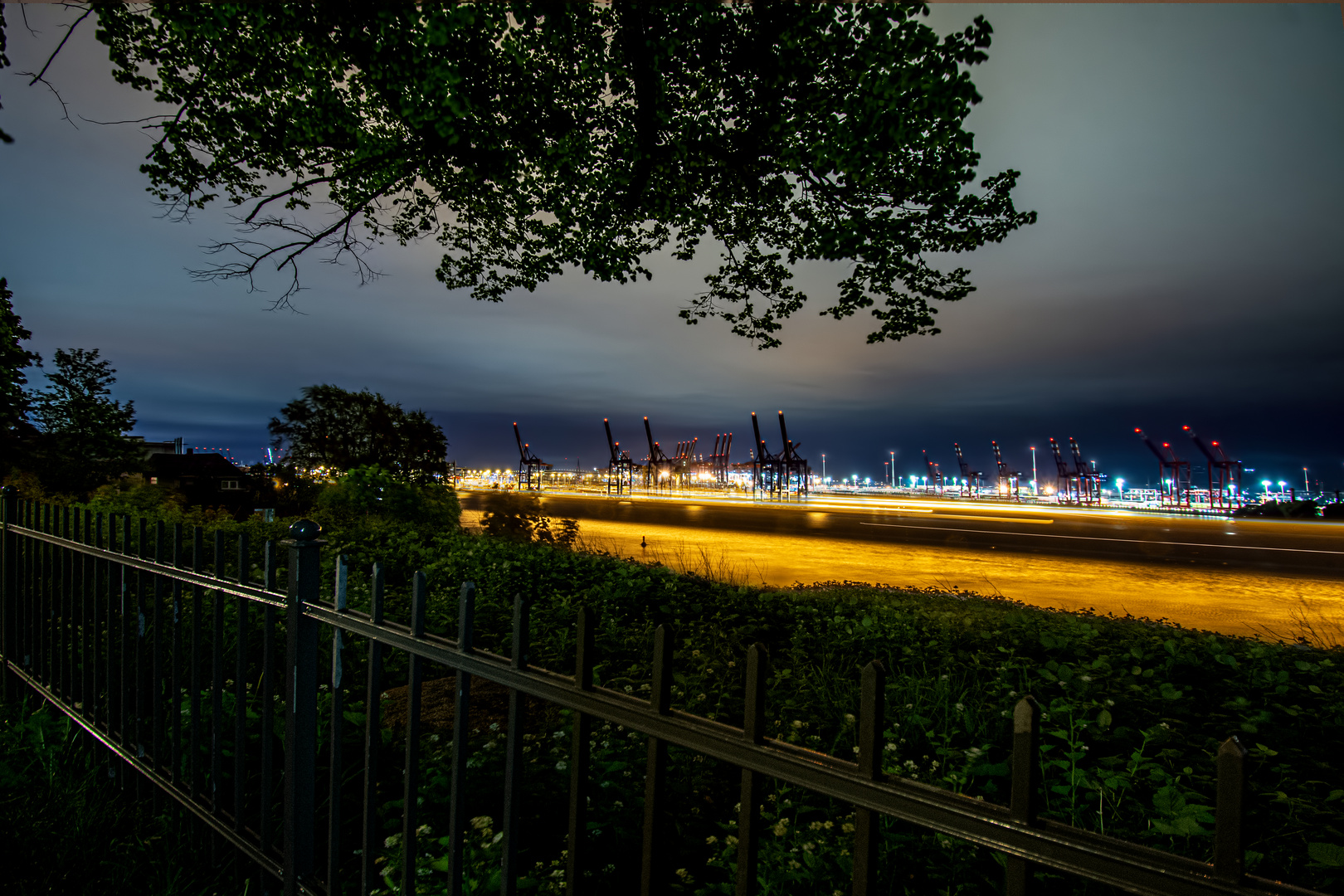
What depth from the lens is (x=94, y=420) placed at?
57.7ft

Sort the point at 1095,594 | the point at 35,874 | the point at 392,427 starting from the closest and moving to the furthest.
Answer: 1. the point at 35,874
2. the point at 1095,594
3. the point at 392,427

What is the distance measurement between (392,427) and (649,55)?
12.8 meters

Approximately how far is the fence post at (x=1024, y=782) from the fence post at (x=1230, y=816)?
0.23 meters

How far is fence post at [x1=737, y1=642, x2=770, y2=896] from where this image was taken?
134 cm

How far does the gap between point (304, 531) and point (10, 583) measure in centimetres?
412

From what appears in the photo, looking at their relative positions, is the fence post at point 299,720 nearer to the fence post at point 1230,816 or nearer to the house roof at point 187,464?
the fence post at point 1230,816

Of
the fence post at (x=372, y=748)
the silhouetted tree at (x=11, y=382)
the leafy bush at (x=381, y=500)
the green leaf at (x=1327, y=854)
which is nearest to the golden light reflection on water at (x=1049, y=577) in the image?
the leafy bush at (x=381, y=500)

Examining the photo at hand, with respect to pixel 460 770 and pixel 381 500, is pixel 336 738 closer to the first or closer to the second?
pixel 460 770

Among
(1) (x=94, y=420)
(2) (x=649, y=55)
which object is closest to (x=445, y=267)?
(2) (x=649, y=55)

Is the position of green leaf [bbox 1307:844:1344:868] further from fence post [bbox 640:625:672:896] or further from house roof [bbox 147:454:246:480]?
house roof [bbox 147:454:246:480]

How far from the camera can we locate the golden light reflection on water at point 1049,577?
28.1ft

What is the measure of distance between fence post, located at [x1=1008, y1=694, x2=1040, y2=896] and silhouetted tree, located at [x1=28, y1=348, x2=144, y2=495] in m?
21.9

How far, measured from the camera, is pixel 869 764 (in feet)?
4.13

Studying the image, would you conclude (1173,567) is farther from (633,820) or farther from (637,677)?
(633,820)
